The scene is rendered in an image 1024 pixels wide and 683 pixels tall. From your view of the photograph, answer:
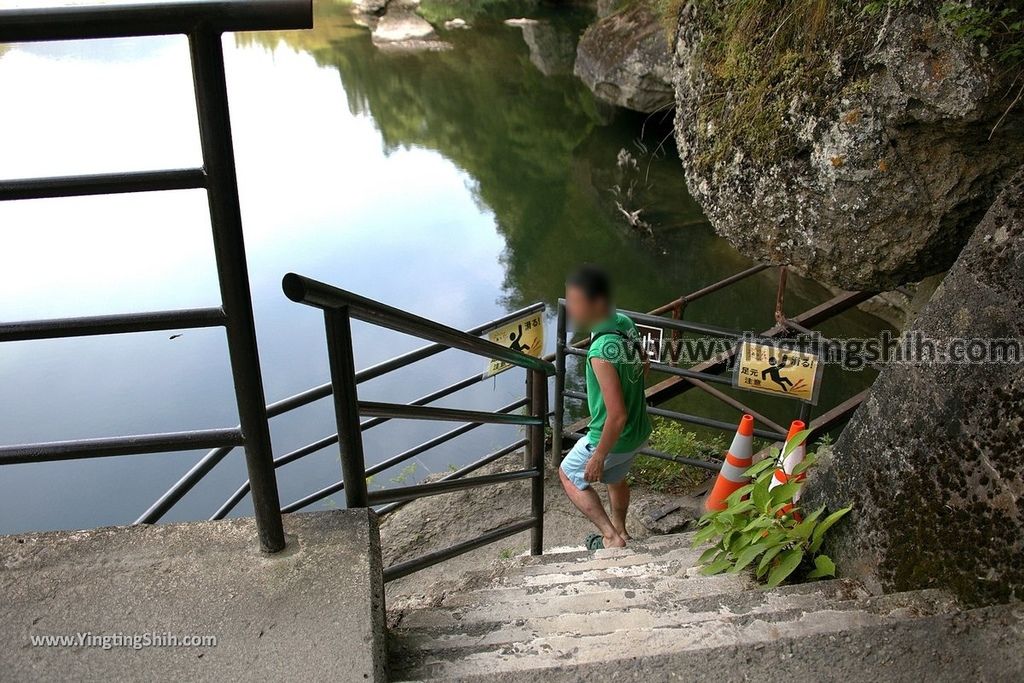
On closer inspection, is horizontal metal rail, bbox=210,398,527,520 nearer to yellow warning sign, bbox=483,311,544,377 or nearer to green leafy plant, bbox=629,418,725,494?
yellow warning sign, bbox=483,311,544,377

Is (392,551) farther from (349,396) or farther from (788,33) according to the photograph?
(788,33)

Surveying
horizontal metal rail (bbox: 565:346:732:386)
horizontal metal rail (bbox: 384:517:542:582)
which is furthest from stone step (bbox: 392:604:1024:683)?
horizontal metal rail (bbox: 565:346:732:386)

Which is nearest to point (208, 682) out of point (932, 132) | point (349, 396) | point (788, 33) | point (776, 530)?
point (349, 396)

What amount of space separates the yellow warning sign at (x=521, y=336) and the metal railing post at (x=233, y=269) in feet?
8.59

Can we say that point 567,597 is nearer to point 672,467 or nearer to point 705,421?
point 705,421

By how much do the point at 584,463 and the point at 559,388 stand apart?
138 centimetres

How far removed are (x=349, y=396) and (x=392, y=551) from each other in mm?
3135

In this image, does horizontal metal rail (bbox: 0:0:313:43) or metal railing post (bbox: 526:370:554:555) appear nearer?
horizontal metal rail (bbox: 0:0:313:43)

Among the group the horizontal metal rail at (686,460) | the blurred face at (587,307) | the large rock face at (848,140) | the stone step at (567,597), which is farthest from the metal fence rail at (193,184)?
the large rock face at (848,140)

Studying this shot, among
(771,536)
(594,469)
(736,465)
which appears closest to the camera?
(771,536)

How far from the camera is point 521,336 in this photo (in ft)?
15.2

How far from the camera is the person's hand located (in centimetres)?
357

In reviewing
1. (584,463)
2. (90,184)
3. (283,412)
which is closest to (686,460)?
(584,463)

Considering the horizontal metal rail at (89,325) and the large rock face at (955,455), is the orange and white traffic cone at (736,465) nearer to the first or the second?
the large rock face at (955,455)
